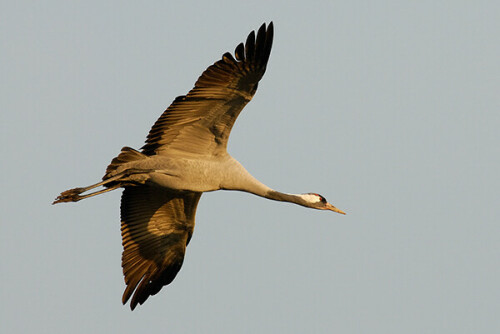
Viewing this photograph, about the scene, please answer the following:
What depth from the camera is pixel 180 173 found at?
12250mm

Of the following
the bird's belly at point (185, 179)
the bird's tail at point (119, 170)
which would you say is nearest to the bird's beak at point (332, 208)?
the bird's belly at point (185, 179)

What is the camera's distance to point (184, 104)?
11.9 metres

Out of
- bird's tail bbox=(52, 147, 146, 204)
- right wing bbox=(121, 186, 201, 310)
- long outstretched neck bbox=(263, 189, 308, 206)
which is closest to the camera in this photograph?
bird's tail bbox=(52, 147, 146, 204)

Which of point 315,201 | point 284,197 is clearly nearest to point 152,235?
point 284,197

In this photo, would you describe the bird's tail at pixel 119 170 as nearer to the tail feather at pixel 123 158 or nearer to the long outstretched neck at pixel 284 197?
the tail feather at pixel 123 158

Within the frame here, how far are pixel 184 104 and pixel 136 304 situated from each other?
135 inches

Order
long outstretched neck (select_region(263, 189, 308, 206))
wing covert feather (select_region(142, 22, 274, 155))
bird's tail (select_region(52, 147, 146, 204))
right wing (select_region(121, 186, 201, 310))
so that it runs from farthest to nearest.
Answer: right wing (select_region(121, 186, 201, 310))
long outstretched neck (select_region(263, 189, 308, 206))
bird's tail (select_region(52, 147, 146, 204))
wing covert feather (select_region(142, 22, 274, 155))

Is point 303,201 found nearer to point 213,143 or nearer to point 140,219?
point 213,143

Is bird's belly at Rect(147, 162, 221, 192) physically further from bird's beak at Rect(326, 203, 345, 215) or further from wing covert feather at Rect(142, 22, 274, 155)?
bird's beak at Rect(326, 203, 345, 215)

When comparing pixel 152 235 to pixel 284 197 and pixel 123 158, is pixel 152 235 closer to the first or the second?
pixel 123 158

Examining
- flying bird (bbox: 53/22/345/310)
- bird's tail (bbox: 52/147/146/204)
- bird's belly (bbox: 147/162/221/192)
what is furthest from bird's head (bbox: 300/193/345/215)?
bird's tail (bbox: 52/147/146/204)

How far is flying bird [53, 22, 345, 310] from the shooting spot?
11453 mm

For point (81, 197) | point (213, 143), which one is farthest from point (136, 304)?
point (213, 143)

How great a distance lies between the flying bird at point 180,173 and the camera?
11453 mm
